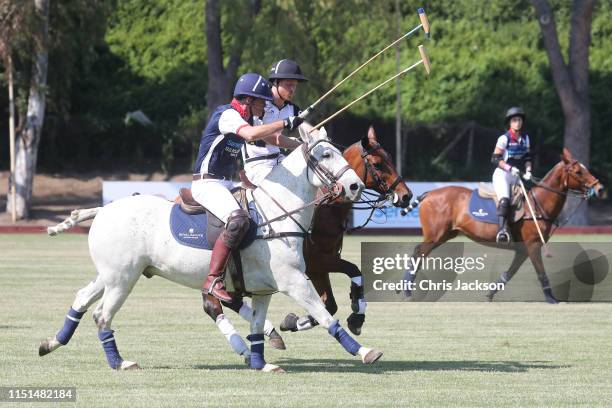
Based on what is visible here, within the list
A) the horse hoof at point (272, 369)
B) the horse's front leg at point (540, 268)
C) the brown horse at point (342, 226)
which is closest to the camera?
the horse hoof at point (272, 369)

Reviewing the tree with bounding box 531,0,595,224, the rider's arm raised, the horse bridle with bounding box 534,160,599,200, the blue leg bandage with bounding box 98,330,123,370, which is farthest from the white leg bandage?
the tree with bounding box 531,0,595,224

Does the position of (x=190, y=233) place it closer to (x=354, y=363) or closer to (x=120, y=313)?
(x=354, y=363)

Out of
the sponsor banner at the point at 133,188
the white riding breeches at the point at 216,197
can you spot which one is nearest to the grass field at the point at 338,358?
the white riding breeches at the point at 216,197

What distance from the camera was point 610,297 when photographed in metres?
15.7

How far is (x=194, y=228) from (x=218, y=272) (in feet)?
1.46

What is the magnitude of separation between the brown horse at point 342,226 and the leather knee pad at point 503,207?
20.5ft

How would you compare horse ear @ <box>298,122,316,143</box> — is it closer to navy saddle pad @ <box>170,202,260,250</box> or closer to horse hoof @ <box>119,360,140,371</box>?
navy saddle pad @ <box>170,202,260,250</box>

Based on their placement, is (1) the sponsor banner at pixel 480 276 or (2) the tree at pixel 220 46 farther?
(2) the tree at pixel 220 46

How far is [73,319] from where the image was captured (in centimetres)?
944

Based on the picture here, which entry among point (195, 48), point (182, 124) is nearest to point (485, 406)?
point (182, 124)

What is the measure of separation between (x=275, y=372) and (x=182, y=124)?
91.2 feet

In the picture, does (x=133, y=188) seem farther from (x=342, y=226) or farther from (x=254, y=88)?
(x=254, y=88)

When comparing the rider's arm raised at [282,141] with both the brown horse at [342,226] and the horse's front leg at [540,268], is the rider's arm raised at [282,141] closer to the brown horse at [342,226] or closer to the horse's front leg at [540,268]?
the brown horse at [342,226]

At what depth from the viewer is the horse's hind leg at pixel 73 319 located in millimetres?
9430
